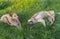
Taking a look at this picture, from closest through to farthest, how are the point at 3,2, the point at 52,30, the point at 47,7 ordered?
1. the point at 52,30
2. the point at 47,7
3. the point at 3,2

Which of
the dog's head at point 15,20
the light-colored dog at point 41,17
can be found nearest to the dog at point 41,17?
the light-colored dog at point 41,17

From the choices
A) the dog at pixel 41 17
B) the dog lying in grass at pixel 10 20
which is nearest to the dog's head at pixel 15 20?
the dog lying in grass at pixel 10 20

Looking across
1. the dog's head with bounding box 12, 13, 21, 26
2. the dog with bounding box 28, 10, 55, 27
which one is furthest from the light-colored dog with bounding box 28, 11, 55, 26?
the dog's head with bounding box 12, 13, 21, 26

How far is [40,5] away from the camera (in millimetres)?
6141

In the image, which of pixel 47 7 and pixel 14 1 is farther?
pixel 14 1

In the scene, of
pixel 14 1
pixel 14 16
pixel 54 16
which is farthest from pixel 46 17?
pixel 14 1

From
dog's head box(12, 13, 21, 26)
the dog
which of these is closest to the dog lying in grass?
dog's head box(12, 13, 21, 26)

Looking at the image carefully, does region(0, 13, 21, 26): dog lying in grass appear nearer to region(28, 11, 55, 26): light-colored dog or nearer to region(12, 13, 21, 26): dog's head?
region(12, 13, 21, 26): dog's head

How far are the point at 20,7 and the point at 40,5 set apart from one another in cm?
41

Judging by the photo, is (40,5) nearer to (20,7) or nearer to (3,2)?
(20,7)

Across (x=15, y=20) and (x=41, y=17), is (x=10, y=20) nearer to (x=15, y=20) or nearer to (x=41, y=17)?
(x=15, y=20)

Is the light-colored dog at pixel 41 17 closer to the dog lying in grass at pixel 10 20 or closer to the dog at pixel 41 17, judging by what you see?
the dog at pixel 41 17

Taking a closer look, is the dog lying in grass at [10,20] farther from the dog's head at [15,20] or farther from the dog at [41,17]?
the dog at [41,17]

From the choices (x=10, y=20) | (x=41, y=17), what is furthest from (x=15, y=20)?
(x=41, y=17)
